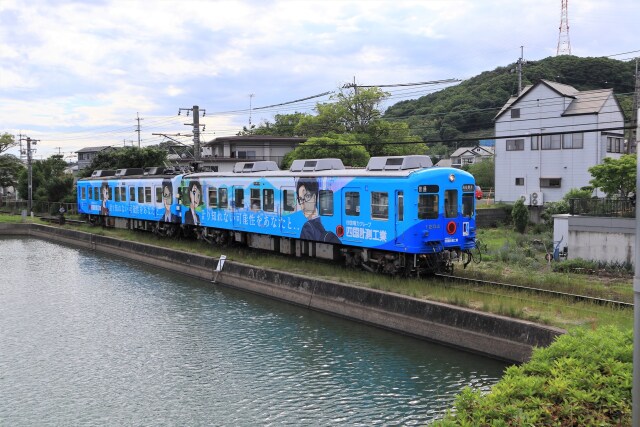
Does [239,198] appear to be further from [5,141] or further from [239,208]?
[5,141]

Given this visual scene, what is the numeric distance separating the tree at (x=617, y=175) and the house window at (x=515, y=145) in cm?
1363

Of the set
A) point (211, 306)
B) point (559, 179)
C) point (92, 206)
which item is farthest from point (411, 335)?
point (92, 206)

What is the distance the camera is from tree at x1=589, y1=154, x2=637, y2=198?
19.1 meters

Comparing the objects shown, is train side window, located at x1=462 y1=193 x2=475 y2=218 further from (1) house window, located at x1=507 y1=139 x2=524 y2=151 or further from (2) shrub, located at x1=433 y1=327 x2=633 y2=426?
(1) house window, located at x1=507 y1=139 x2=524 y2=151

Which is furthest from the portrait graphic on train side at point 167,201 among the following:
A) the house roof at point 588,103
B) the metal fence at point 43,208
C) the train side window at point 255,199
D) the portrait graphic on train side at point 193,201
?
the metal fence at point 43,208

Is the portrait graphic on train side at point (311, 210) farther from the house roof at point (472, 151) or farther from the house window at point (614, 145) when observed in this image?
the house roof at point (472, 151)

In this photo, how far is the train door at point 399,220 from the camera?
1406cm

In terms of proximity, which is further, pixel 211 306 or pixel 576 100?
pixel 576 100

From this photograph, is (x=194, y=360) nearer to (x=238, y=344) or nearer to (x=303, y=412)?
(x=238, y=344)

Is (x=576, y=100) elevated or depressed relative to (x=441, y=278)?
elevated

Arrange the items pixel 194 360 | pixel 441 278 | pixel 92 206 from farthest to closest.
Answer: pixel 92 206, pixel 441 278, pixel 194 360

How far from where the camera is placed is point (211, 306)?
1606 centimetres

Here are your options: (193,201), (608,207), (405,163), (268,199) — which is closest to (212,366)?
(405,163)

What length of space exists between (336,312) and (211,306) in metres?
3.83
